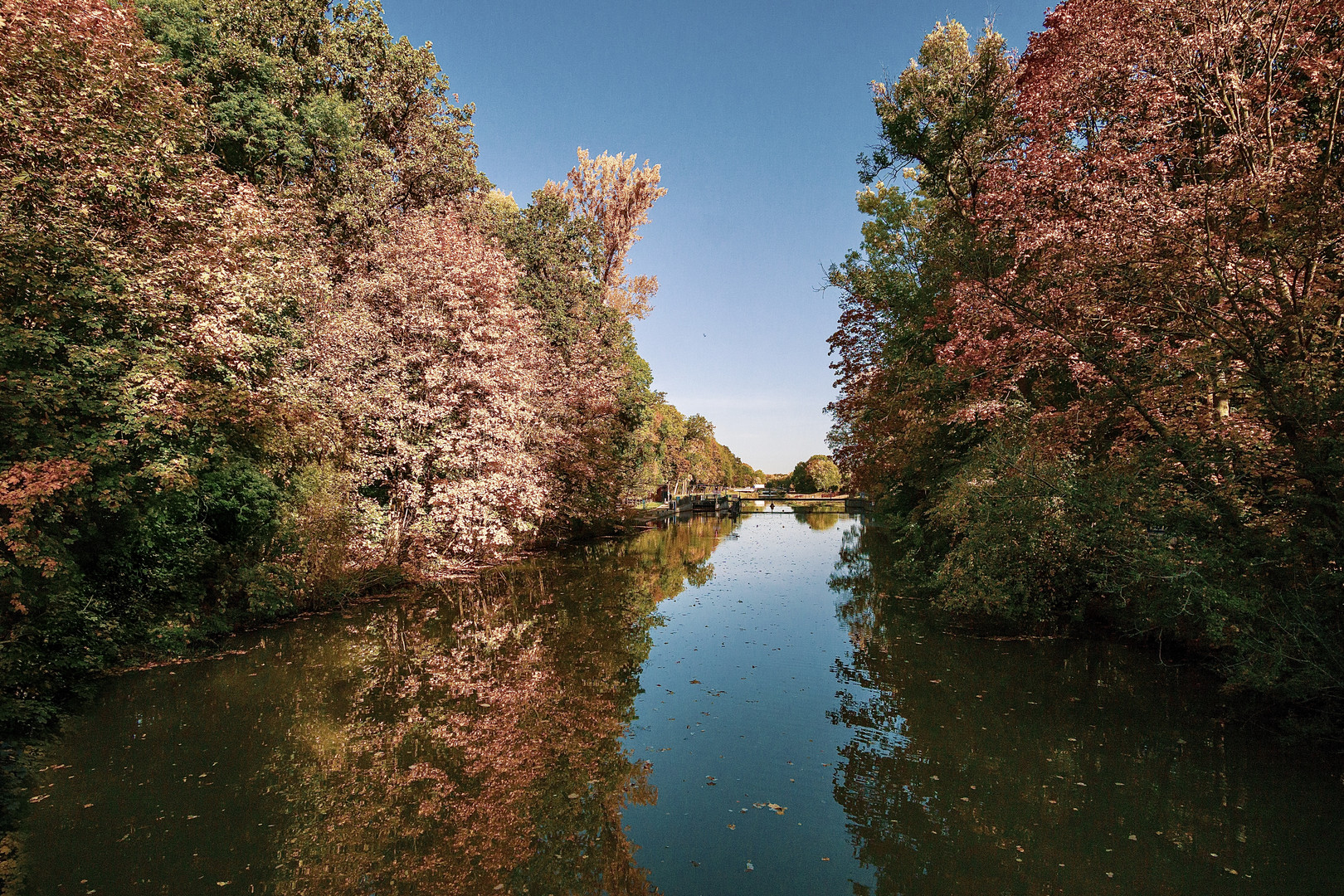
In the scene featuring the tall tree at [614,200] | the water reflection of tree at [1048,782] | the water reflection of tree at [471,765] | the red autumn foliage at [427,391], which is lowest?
the water reflection of tree at [471,765]

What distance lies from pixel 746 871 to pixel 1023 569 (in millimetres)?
9793

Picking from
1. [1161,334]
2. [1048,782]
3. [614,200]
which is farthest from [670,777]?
[614,200]

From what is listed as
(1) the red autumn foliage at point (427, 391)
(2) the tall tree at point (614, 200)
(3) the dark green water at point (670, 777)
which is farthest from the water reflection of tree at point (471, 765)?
(2) the tall tree at point (614, 200)

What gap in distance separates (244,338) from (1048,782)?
44.4 feet

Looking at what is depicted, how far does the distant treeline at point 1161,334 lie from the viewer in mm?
6508

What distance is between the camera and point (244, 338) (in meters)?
9.95

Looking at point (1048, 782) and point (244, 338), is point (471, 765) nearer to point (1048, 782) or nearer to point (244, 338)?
point (1048, 782)

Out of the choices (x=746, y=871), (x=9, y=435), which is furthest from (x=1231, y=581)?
(x=9, y=435)

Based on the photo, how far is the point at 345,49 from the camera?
20125 mm

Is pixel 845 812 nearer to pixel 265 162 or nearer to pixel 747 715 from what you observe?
pixel 747 715

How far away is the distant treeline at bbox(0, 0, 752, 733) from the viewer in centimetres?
775

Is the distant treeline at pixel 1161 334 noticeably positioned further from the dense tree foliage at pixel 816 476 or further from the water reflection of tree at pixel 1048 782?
the dense tree foliage at pixel 816 476

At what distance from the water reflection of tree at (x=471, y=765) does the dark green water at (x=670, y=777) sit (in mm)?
35

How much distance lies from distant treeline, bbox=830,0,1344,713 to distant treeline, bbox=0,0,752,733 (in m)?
13.2
